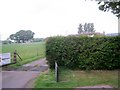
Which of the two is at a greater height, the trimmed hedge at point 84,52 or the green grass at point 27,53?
the trimmed hedge at point 84,52

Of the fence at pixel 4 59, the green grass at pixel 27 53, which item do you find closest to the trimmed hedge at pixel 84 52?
the green grass at pixel 27 53

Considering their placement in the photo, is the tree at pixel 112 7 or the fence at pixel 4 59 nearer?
the tree at pixel 112 7

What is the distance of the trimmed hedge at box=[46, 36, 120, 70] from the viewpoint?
16.8 meters

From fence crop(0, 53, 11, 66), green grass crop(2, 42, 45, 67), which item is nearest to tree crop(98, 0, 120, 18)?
green grass crop(2, 42, 45, 67)

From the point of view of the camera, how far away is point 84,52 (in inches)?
668

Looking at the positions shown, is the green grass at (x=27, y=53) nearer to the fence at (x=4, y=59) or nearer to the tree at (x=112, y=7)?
the fence at (x=4, y=59)

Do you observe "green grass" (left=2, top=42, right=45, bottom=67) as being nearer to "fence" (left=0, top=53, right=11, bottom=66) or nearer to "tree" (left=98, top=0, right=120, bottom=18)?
"fence" (left=0, top=53, right=11, bottom=66)

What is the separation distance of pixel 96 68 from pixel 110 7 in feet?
13.8

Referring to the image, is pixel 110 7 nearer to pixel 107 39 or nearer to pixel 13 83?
pixel 107 39

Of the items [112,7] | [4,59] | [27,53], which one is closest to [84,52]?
[112,7]

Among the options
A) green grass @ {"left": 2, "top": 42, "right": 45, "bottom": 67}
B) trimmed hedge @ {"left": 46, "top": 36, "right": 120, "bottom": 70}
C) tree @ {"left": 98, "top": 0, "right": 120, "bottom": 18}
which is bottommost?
green grass @ {"left": 2, "top": 42, "right": 45, "bottom": 67}

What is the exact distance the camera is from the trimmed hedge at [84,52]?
1677cm

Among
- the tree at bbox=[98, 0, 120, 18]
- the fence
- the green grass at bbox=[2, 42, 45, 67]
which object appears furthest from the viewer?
the green grass at bbox=[2, 42, 45, 67]

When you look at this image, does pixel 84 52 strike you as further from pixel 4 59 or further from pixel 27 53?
pixel 27 53
